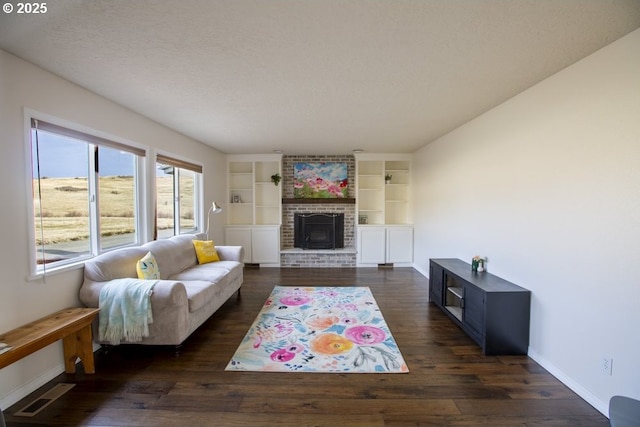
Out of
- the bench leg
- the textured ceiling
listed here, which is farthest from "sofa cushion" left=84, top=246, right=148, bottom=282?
the textured ceiling

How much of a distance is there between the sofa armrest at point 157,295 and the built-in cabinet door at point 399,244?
4350mm

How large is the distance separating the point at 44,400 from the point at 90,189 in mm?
1835

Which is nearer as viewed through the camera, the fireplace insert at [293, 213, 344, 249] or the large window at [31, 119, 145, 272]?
the large window at [31, 119, 145, 272]

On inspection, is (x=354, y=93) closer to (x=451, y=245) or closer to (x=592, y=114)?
(x=592, y=114)

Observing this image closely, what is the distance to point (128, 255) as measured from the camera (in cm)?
289

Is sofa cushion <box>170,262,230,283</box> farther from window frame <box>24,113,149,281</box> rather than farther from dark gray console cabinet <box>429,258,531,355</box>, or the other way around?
dark gray console cabinet <box>429,258,531,355</box>

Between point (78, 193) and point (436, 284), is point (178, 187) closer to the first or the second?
point (78, 193)

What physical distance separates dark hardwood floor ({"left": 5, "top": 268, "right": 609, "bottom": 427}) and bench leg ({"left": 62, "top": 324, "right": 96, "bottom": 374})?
3.0 inches

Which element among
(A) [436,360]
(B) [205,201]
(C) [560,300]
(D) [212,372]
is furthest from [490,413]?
(B) [205,201]

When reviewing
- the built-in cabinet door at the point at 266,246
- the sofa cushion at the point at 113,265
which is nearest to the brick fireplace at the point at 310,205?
the built-in cabinet door at the point at 266,246

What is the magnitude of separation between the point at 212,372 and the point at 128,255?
1.58 metres

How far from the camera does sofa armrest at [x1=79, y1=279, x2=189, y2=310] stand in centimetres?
241

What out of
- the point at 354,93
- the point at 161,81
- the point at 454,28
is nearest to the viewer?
the point at 454,28

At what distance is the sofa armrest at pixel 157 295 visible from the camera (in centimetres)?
241
